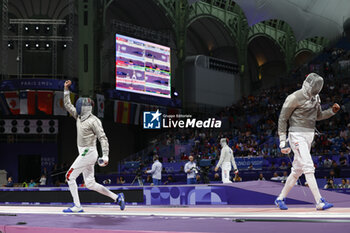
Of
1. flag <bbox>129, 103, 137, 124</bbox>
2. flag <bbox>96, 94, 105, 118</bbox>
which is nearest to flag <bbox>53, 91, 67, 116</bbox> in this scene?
flag <bbox>96, 94, 105, 118</bbox>

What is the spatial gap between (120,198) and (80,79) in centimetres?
2199

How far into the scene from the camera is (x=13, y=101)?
2838 centimetres

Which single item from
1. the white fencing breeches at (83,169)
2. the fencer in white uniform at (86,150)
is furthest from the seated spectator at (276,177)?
the white fencing breeches at (83,169)

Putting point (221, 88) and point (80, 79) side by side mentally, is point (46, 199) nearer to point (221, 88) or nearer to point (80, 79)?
point (80, 79)

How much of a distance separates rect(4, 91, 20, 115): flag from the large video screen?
5.81 m

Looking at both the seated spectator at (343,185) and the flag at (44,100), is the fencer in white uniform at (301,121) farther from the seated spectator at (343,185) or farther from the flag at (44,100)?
the flag at (44,100)

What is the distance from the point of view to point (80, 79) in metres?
29.0

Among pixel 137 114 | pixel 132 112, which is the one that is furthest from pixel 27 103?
pixel 137 114

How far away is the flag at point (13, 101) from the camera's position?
2827cm

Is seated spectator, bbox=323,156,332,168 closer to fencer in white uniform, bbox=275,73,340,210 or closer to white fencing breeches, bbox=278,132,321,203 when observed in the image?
fencer in white uniform, bbox=275,73,340,210

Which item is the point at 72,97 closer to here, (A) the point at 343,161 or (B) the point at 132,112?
(B) the point at 132,112

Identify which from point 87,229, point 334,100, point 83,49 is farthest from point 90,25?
point 87,229

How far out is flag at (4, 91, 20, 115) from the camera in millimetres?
28266

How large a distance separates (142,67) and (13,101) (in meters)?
7.94
